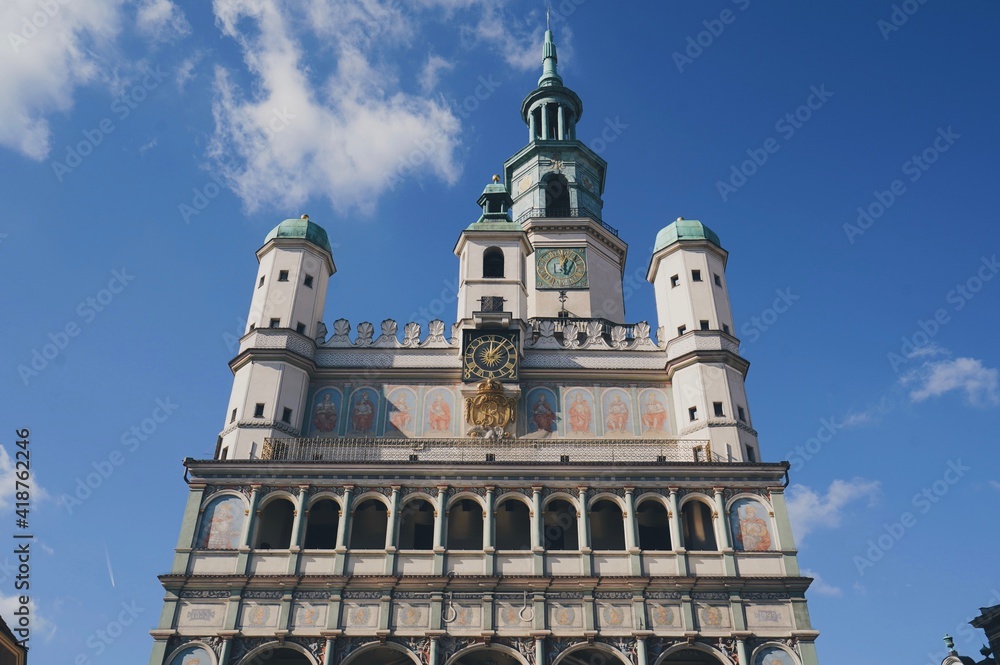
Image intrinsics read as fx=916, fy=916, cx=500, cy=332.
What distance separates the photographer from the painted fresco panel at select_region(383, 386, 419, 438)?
1462 inches

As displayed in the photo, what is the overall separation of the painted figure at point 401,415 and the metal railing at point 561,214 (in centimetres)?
1639

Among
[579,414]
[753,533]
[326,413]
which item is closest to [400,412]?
[326,413]

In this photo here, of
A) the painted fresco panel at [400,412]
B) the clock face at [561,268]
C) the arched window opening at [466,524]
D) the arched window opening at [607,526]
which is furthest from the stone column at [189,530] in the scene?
the clock face at [561,268]

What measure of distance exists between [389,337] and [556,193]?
692 inches

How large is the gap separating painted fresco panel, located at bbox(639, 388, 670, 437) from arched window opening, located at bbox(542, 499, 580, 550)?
530cm

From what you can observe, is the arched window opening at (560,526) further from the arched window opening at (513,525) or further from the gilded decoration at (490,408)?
the gilded decoration at (490,408)

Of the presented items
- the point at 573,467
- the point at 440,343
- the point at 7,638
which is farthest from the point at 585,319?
the point at 7,638

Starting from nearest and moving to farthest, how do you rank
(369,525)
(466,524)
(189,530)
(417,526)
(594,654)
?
(594,654)
(189,530)
(466,524)
(369,525)
(417,526)

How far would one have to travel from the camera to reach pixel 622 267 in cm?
5147

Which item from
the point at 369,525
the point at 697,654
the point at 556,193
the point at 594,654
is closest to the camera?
the point at 594,654

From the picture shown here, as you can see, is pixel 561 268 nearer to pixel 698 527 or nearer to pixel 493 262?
pixel 493 262

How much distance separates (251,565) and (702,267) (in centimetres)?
2271

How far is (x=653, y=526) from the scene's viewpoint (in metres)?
34.4

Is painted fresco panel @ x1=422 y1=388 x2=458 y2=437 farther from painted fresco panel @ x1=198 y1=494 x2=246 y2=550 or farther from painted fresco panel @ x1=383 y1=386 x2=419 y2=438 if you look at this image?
painted fresco panel @ x1=198 y1=494 x2=246 y2=550
